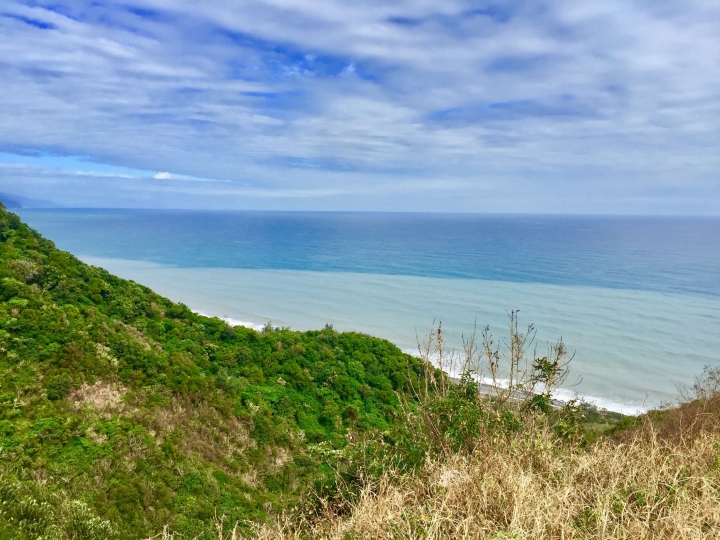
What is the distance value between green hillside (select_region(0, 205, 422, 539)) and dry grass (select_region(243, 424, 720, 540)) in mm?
4098

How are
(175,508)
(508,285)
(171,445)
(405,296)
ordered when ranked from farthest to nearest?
(508,285) < (405,296) < (171,445) < (175,508)

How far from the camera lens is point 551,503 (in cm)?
484

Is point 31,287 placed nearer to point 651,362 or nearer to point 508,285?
point 651,362

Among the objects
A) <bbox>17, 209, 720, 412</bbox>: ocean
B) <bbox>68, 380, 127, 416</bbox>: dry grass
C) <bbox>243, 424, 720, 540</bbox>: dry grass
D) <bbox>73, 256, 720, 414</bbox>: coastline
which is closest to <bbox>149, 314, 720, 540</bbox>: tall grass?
<bbox>243, 424, 720, 540</bbox>: dry grass

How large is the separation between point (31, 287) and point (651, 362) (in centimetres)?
4244

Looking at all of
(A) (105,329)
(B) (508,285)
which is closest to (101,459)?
(A) (105,329)

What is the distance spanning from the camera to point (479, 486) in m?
5.56

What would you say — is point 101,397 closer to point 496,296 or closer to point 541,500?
point 541,500

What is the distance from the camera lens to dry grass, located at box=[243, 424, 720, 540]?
15.3 feet

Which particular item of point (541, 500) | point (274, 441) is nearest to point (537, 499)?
point (541, 500)

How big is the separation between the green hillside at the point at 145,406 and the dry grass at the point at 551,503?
410 centimetres

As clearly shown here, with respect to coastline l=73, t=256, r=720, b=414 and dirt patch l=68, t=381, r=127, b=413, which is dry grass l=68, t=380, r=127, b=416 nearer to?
dirt patch l=68, t=381, r=127, b=413

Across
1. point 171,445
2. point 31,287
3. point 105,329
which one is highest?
point 31,287

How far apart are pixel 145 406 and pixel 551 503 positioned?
12.2m
